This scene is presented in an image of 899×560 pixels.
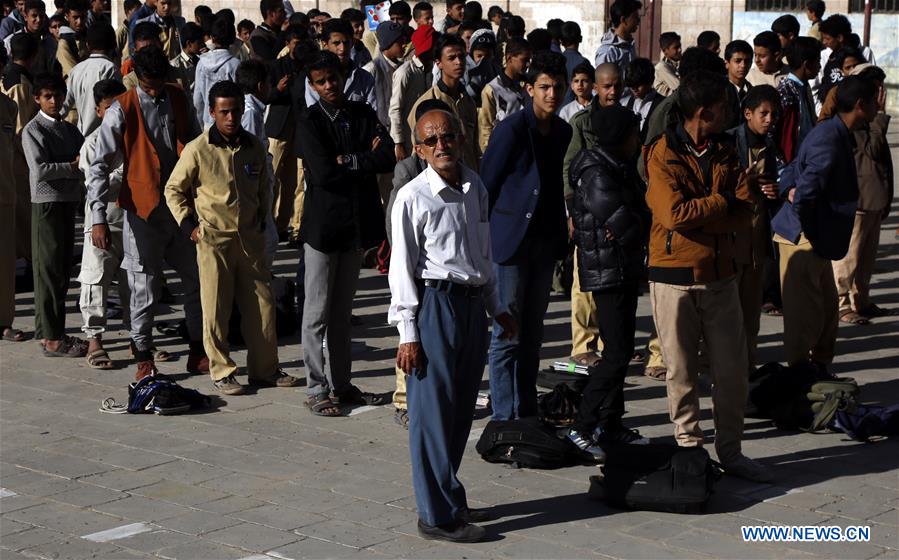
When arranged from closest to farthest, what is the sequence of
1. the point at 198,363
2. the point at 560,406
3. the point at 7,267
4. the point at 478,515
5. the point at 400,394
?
the point at 478,515, the point at 560,406, the point at 400,394, the point at 198,363, the point at 7,267

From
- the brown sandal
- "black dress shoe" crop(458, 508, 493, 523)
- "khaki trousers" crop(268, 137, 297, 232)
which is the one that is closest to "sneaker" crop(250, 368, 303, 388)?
the brown sandal

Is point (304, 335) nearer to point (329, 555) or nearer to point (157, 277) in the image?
point (157, 277)

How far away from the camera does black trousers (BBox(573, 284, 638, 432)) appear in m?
7.90

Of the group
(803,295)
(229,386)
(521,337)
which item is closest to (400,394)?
(521,337)

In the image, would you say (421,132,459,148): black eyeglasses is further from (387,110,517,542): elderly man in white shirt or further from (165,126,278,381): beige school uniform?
(165,126,278,381): beige school uniform

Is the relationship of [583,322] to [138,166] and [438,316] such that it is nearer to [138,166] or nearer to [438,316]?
[138,166]

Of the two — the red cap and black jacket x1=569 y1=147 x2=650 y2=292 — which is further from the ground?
the red cap

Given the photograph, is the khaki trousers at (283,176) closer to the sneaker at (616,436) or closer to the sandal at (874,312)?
the sandal at (874,312)

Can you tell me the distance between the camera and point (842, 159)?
9062 mm

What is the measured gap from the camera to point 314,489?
Result: 742 cm

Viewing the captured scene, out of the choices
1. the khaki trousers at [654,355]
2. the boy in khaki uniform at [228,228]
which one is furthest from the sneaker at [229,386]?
the khaki trousers at [654,355]

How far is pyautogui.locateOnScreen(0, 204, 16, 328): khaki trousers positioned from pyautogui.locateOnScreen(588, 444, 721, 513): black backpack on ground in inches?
219

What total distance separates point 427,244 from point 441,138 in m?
0.49

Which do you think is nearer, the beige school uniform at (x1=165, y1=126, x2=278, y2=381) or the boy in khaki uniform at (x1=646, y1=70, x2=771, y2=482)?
the boy in khaki uniform at (x1=646, y1=70, x2=771, y2=482)
